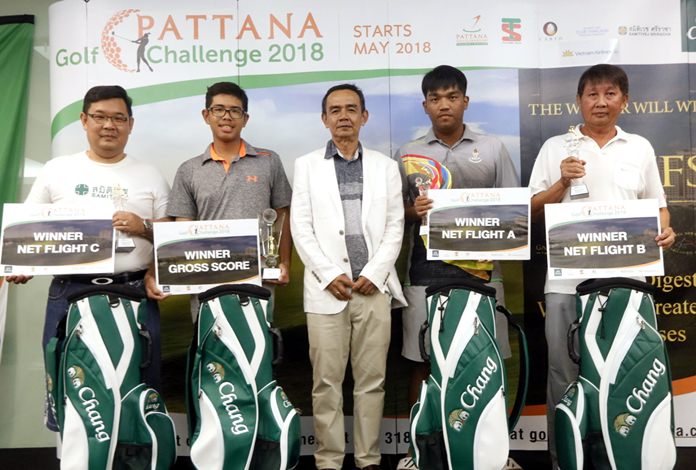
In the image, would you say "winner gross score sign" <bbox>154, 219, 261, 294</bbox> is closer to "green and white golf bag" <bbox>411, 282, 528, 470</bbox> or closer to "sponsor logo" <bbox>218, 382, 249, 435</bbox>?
"sponsor logo" <bbox>218, 382, 249, 435</bbox>

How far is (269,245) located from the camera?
339 centimetres

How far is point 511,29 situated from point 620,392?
83.4 inches

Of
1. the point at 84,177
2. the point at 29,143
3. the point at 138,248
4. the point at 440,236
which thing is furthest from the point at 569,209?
the point at 29,143

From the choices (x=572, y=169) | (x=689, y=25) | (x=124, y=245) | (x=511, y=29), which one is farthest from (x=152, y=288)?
(x=689, y=25)

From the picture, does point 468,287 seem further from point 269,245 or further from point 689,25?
point 689,25

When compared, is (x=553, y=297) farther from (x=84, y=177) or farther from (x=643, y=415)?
(x=84, y=177)

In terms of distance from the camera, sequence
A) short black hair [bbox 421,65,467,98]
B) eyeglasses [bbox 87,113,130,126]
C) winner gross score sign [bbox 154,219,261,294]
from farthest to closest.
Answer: short black hair [bbox 421,65,467,98]
eyeglasses [bbox 87,113,130,126]
winner gross score sign [bbox 154,219,261,294]

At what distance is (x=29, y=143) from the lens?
4211 millimetres

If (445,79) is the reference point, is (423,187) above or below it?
below

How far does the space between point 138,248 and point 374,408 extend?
4.67ft

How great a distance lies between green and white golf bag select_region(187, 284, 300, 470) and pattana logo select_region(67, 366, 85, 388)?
0.44 metres

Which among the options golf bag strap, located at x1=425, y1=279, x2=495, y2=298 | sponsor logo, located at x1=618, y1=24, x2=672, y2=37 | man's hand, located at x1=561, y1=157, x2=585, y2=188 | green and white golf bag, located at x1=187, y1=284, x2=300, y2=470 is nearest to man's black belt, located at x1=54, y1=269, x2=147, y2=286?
green and white golf bag, located at x1=187, y1=284, x2=300, y2=470

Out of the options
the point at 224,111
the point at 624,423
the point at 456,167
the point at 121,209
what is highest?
the point at 224,111

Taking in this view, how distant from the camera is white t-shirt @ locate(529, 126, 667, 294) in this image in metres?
3.34
